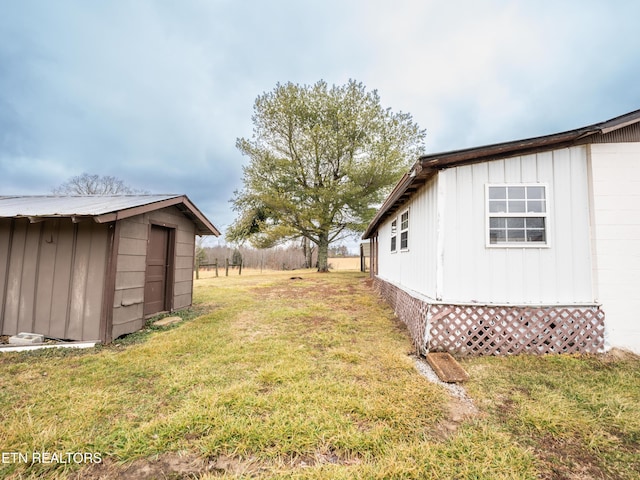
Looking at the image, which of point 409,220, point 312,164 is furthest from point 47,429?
point 312,164

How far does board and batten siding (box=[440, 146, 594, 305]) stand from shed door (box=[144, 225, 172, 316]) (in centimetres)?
613

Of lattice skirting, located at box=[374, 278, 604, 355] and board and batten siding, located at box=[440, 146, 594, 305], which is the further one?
board and batten siding, located at box=[440, 146, 594, 305]

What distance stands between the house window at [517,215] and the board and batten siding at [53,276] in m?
6.60

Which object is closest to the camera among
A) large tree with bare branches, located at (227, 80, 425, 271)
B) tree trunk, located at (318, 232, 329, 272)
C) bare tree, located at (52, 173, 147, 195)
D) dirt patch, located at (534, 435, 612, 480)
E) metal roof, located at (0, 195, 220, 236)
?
dirt patch, located at (534, 435, 612, 480)

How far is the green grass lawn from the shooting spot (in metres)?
1.79

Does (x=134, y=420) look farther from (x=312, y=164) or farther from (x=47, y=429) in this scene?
(x=312, y=164)

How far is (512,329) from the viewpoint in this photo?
3869 mm

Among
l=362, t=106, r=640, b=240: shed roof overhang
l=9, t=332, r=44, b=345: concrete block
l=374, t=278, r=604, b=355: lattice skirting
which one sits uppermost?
l=362, t=106, r=640, b=240: shed roof overhang

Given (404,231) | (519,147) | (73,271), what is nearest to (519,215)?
(519,147)

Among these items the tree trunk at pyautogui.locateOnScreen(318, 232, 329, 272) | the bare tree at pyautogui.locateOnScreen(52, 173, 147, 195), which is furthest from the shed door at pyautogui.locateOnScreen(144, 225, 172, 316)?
the bare tree at pyautogui.locateOnScreen(52, 173, 147, 195)

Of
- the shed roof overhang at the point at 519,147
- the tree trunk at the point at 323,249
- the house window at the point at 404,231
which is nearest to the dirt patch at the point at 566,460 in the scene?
the shed roof overhang at the point at 519,147

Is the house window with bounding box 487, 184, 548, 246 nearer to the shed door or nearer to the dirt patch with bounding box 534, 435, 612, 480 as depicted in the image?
the dirt patch with bounding box 534, 435, 612, 480

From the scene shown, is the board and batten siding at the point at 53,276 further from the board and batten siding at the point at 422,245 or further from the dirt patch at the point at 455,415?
the board and batten siding at the point at 422,245

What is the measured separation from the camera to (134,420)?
7.52 feet
